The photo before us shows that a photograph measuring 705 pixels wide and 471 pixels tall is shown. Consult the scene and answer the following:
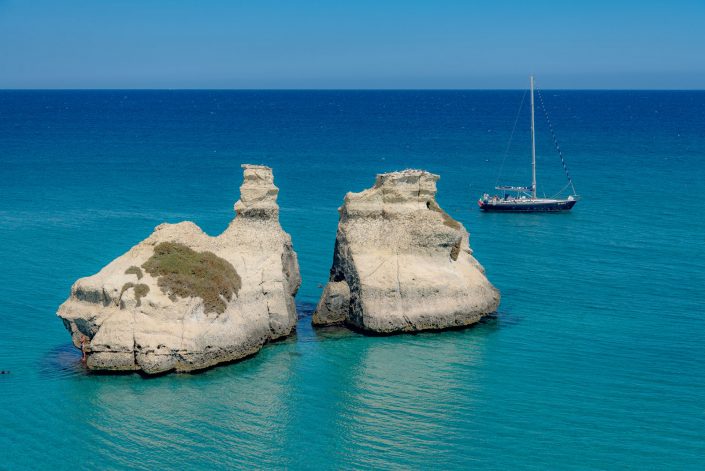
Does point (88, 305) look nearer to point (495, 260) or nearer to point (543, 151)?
point (495, 260)

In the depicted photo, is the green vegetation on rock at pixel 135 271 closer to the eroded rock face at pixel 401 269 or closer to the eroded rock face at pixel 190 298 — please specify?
the eroded rock face at pixel 190 298

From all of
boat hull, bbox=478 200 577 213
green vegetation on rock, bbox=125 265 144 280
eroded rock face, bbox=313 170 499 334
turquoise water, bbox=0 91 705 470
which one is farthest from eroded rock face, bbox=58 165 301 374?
boat hull, bbox=478 200 577 213

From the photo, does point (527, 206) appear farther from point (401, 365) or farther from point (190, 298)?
point (190, 298)

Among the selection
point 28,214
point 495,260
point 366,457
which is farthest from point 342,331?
point 28,214

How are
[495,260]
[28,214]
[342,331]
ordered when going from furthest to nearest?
[28,214], [495,260], [342,331]

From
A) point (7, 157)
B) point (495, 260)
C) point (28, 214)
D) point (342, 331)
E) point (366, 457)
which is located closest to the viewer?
point (366, 457)

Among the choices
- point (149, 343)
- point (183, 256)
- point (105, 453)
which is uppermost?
point (183, 256)

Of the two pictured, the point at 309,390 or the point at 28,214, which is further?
the point at 28,214

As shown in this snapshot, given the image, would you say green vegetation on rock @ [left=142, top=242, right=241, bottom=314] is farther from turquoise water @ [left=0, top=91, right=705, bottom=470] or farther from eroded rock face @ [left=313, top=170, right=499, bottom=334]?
eroded rock face @ [left=313, top=170, right=499, bottom=334]
